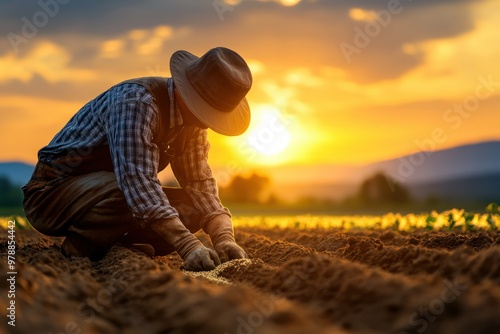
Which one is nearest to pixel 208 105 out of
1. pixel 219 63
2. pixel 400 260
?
pixel 219 63

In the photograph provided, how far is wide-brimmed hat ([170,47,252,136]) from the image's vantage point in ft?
14.8

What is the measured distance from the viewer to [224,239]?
4.79 meters

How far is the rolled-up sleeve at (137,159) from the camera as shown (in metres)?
4.31

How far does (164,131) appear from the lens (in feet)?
15.5

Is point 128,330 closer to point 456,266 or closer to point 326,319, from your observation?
point 326,319

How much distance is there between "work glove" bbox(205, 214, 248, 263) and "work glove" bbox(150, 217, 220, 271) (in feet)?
0.81

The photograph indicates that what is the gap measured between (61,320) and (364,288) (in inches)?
50.6

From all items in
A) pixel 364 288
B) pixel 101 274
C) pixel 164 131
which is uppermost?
pixel 164 131

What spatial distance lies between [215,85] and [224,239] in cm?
116
